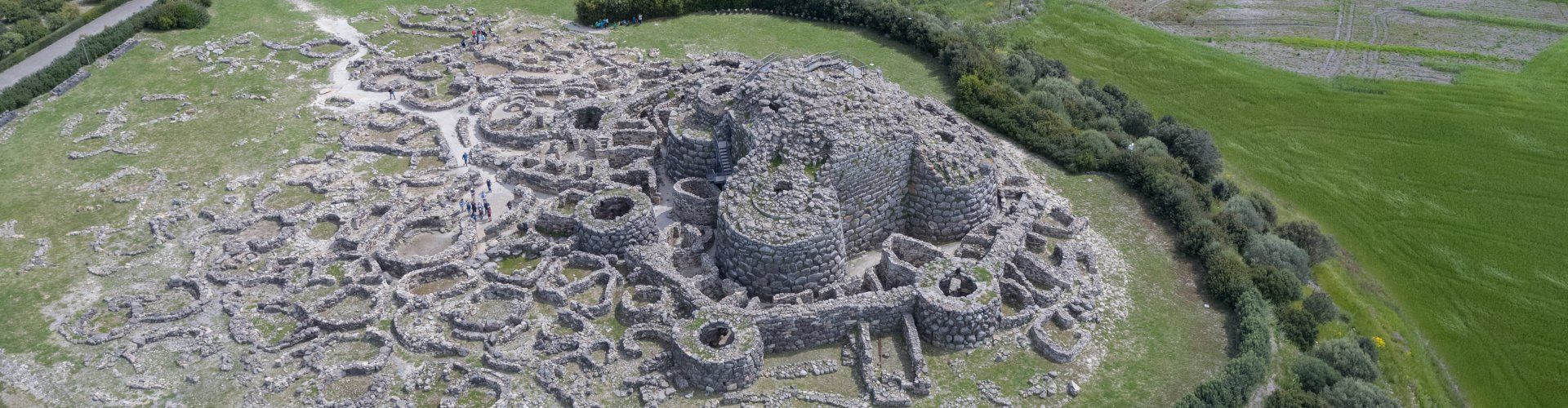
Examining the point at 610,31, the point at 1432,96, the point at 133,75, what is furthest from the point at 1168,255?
the point at 133,75

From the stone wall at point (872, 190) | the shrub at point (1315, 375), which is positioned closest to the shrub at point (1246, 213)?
the shrub at point (1315, 375)

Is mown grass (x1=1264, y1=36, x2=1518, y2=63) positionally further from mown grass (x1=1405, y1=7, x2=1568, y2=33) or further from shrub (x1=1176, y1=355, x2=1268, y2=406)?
shrub (x1=1176, y1=355, x2=1268, y2=406)

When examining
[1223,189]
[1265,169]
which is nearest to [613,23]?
[1223,189]

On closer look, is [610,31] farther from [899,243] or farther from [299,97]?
[899,243]

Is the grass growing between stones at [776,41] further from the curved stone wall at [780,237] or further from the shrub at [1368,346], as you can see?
the shrub at [1368,346]

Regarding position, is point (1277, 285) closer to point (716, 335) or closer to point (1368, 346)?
point (1368, 346)

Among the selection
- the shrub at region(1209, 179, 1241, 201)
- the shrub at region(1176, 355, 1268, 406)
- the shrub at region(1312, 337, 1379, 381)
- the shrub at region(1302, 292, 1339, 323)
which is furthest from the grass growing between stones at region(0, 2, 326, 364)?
the shrub at region(1302, 292, 1339, 323)

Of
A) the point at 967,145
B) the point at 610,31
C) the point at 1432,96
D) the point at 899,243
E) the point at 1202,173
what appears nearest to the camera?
the point at 899,243
